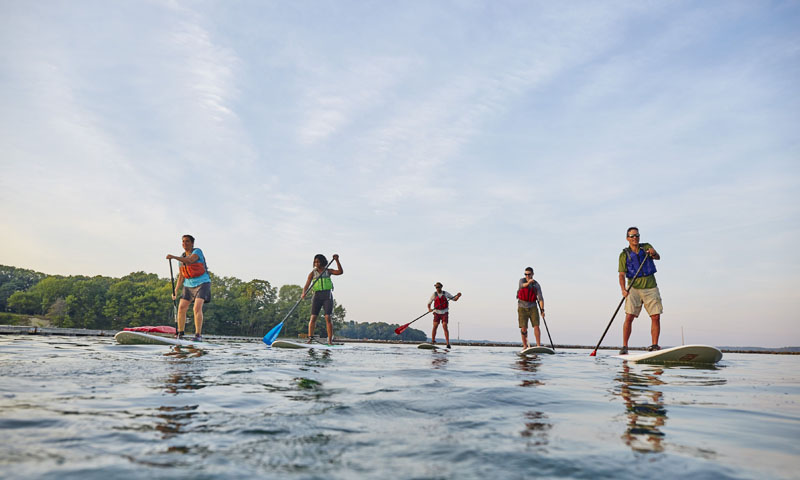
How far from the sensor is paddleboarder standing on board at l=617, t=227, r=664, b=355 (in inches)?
385

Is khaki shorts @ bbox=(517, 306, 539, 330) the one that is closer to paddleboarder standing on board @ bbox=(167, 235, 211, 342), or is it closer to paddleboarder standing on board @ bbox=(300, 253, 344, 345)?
paddleboarder standing on board @ bbox=(300, 253, 344, 345)

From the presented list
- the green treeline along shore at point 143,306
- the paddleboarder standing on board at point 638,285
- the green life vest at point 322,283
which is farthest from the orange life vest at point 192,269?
the green treeline along shore at point 143,306

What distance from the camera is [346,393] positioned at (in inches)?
149

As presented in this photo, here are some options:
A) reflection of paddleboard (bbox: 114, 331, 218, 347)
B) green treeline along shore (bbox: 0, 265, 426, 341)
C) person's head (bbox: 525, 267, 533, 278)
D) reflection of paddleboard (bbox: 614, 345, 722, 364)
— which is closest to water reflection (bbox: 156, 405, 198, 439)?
reflection of paddleboard (bbox: 114, 331, 218, 347)

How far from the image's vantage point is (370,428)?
Answer: 254cm

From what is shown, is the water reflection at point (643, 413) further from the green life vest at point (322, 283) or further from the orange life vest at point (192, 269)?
the orange life vest at point (192, 269)

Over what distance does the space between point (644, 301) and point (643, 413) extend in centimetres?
794

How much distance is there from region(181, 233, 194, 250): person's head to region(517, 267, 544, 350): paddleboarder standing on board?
9697 mm

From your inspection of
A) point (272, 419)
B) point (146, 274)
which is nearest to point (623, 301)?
point (272, 419)

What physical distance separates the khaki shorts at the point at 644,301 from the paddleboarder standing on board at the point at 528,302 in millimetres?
3463

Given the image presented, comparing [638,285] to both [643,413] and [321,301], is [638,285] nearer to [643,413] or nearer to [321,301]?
[643,413]

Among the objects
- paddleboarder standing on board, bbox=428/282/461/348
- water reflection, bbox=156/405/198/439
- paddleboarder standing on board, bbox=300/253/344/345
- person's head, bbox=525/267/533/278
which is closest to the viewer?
water reflection, bbox=156/405/198/439

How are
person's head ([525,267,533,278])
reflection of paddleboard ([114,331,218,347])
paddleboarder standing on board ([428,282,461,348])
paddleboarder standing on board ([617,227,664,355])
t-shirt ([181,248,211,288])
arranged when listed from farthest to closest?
paddleboarder standing on board ([428,282,461,348]) → person's head ([525,267,533,278]) → t-shirt ([181,248,211,288]) → paddleboarder standing on board ([617,227,664,355]) → reflection of paddleboard ([114,331,218,347])

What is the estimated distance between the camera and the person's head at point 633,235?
10289mm
